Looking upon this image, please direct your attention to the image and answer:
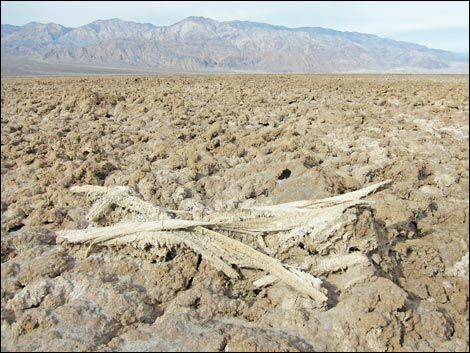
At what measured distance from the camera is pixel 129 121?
784 cm

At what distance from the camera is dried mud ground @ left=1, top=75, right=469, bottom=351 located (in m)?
2.76

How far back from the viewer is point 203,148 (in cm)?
598

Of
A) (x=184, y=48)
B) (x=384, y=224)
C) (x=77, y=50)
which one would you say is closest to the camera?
(x=384, y=224)

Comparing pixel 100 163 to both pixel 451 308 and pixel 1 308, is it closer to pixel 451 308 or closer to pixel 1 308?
pixel 1 308

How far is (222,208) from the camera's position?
4.42m

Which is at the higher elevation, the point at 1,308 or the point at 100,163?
the point at 100,163

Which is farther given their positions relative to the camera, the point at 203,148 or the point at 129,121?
→ the point at 129,121

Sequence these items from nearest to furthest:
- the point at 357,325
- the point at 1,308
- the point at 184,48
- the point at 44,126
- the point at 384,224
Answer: the point at 357,325, the point at 1,308, the point at 384,224, the point at 44,126, the point at 184,48

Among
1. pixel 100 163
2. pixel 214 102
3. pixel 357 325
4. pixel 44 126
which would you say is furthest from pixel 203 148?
pixel 214 102

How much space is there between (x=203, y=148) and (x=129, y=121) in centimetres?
250

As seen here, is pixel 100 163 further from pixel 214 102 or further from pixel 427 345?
pixel 214 102

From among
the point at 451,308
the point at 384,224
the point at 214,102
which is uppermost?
the point at 214,102

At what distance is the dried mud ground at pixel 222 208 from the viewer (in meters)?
2.76

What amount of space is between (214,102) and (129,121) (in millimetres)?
2827
